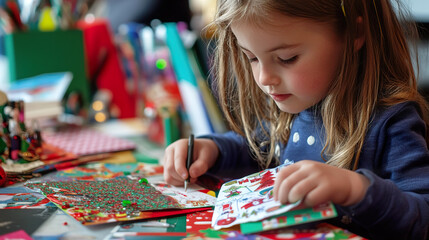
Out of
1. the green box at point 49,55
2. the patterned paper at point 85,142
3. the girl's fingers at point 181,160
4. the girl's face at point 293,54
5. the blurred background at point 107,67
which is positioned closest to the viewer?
the girl's face at point 293,54

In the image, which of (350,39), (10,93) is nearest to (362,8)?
(350,39)

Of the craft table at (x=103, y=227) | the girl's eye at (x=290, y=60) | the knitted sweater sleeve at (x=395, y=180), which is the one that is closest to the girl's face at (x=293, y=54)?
A: the girl's eye at (x=290, y=60)

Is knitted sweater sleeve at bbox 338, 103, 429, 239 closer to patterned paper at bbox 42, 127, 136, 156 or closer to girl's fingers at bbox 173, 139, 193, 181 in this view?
girl's fingers at bbox 173, 139, 193, 181

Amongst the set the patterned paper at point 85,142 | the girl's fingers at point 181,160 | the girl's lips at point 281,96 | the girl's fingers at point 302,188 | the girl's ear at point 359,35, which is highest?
the girl's ear at point 359,35

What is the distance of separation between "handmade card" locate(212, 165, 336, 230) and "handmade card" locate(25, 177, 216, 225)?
0.04m

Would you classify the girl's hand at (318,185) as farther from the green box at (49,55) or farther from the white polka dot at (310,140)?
the green box at (49,55)

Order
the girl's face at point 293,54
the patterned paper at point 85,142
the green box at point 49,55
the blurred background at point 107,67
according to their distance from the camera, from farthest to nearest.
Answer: the green box at point 49,55 → the blurred background at point 107,67 → the patterned paper at point 85,142 → the girl's face at point 293,54

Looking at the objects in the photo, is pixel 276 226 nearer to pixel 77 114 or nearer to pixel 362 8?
pixel 362 8

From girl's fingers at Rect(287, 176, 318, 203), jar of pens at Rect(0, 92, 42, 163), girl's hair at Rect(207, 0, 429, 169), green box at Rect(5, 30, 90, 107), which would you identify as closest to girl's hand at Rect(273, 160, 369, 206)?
girl's fingers at Rect(287, 176, 318, 203)

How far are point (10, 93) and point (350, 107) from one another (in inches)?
35.1

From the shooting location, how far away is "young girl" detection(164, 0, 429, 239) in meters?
0.56

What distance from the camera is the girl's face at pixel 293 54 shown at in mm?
645

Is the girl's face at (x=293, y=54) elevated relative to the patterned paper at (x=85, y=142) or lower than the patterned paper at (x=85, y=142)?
elevated

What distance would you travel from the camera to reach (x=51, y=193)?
68cm
